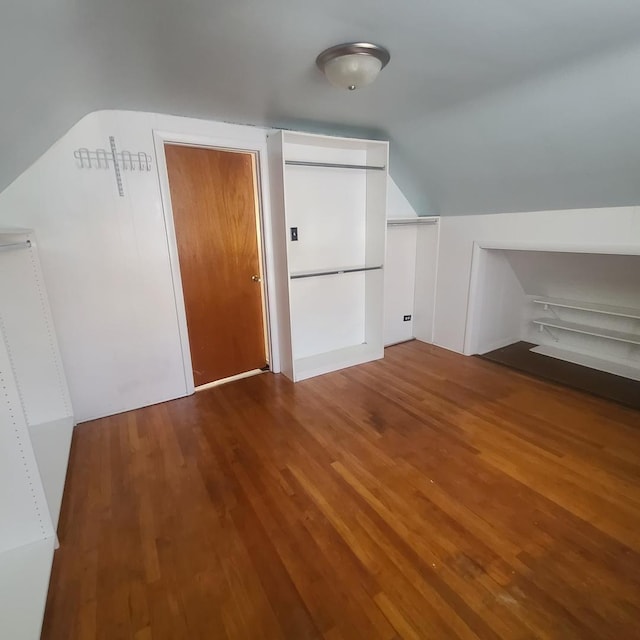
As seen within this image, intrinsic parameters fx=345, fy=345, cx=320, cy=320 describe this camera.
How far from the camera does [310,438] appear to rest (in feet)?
7.91

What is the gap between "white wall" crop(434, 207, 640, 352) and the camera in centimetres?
255

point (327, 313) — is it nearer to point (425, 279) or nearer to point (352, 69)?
point (425, 279)

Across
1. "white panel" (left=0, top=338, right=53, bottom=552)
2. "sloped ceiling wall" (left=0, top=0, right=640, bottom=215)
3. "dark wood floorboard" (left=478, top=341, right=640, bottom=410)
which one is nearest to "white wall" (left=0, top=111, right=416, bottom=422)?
"sloped ceiling wall" (left=0, top=0, right=640, bottom=215)

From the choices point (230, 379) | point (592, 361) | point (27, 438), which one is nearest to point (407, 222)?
point (592, 361)

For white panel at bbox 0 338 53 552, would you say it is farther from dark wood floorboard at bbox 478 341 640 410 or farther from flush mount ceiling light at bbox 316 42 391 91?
dark wood floorboard at bbox 478 341 640 410

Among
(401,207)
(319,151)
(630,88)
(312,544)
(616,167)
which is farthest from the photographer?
(401,207)

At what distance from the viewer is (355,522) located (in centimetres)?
173

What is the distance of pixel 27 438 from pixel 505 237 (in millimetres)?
3722

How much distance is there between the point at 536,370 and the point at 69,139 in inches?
168

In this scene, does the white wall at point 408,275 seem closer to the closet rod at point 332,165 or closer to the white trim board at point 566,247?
the closet rod at point 332,165

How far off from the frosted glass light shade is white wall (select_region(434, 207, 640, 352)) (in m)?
2.09

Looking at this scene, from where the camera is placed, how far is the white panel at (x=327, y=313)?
3.48 m

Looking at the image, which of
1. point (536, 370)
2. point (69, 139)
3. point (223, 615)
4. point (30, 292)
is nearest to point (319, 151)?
point (69, 139)

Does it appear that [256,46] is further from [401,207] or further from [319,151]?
[401,207]
